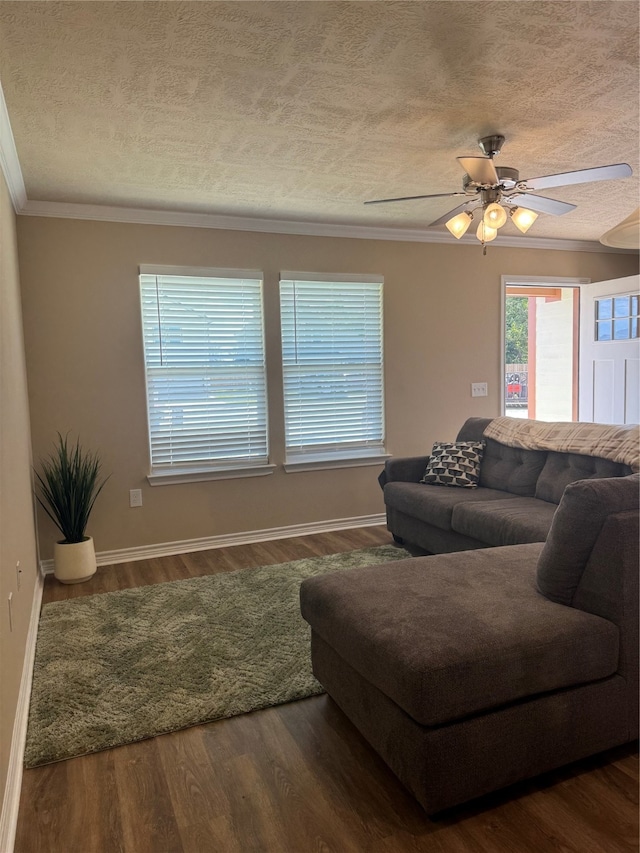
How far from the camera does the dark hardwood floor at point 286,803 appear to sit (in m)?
1.58

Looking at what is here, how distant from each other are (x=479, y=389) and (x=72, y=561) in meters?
3.70

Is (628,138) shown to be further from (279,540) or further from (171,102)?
(279,540)

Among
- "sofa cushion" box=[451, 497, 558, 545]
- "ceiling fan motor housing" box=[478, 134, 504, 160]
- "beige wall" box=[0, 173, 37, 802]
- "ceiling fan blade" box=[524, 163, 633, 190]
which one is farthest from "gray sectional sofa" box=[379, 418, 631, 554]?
"beige wall" box=[0, 173, 37, 802]

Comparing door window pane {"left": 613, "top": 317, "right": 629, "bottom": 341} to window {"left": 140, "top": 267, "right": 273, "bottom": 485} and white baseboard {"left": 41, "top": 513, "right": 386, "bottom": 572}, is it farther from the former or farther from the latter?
window {"left": 140, "top": 267, "right": 273, "bottom": 485}

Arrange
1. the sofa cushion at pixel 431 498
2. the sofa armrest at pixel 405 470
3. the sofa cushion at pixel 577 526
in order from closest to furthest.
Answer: the sofa cushion at pixel 577 526, the sofa cushion at pixel 431 498, the sofa armrest at pixel 405 470

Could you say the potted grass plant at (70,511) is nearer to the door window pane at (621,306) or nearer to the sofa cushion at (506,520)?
the sofa cushion at (506,520)

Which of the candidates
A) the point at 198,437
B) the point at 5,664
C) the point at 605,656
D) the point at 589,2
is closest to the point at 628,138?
the point at 589,2

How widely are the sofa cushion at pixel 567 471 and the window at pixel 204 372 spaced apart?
209 centimetres

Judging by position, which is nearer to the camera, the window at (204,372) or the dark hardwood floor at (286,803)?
the dark hardwood floor at (286,803)

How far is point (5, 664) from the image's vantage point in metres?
1.85

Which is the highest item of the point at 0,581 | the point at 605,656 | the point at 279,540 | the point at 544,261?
the point at 544,261

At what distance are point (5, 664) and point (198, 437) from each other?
2601 millimetres

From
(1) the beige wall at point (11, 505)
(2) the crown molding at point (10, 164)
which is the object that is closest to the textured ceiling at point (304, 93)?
(2) the crown molding at point (10, 164)

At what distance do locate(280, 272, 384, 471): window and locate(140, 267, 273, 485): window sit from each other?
256mm
